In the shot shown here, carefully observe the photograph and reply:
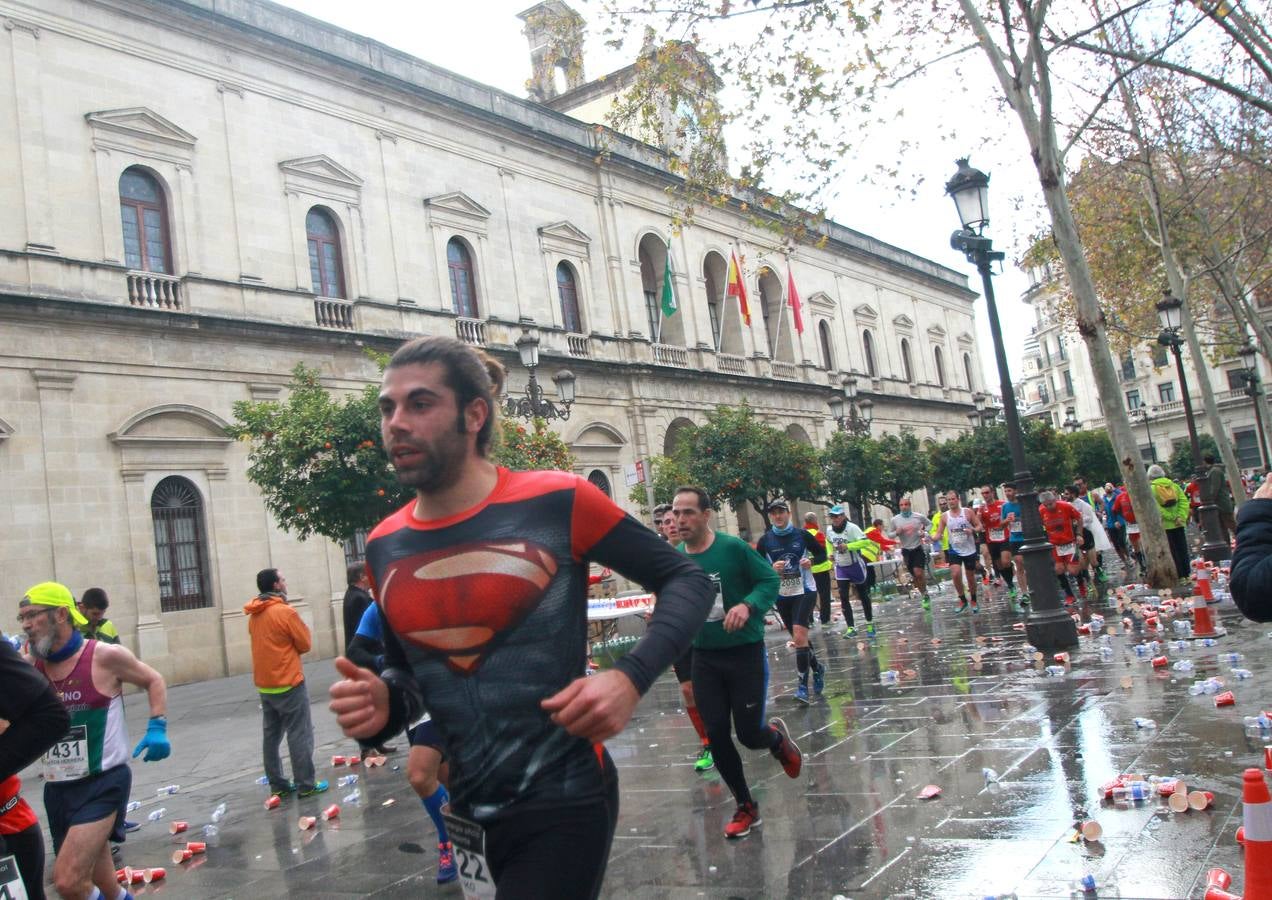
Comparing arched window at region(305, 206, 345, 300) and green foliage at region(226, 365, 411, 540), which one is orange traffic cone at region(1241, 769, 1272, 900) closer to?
green foliage at region(226, 365, 411, 540)

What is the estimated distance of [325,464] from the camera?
16.0 m

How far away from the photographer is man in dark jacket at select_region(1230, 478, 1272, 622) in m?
2.91

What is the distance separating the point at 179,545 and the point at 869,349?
1279 inches

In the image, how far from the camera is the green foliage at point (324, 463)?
15883 millimetres

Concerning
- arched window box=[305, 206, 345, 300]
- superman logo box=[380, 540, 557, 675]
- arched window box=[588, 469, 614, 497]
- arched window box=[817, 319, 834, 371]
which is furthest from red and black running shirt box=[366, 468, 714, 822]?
arched window box=[817, 319, 834, 371]

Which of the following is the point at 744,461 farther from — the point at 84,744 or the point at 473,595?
the point at 473,595

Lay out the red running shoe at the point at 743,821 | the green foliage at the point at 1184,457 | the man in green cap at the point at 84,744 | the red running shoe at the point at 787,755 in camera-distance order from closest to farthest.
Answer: the man in green cap at the point at 84,744 < the red running shoe at the point at 743,821 < the red running shoe at the point at 787,755 < the green foliage at the point at 1184,457

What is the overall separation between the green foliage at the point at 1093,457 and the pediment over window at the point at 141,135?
40.9 metres

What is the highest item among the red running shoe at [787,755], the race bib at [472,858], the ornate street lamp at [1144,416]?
the ornate street lamp at [1144,416]

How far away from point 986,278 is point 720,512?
65.3 feet

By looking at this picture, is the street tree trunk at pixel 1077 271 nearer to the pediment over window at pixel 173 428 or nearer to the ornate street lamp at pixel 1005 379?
the ornate street lamp at pixel 1005 379

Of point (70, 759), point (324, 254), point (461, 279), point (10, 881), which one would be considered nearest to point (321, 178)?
point (324, 254)

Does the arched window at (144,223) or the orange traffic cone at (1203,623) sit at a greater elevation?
the arched window at (144,223)

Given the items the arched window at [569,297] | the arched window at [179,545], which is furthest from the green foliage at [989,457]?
the arched window at [179,545]
